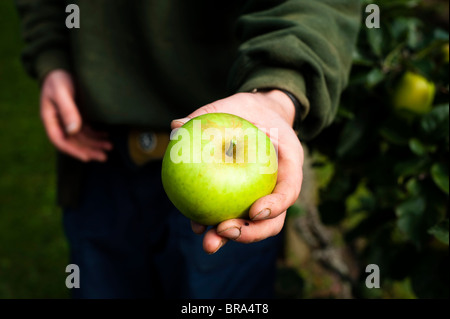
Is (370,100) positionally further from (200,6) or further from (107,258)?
(107,258)

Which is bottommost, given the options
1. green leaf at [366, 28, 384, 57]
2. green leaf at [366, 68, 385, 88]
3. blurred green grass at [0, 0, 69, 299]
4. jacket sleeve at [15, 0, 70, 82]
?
blurred green grass at [0, 0, 69, 299]

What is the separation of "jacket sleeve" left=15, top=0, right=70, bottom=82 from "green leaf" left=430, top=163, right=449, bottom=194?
4.60 feet

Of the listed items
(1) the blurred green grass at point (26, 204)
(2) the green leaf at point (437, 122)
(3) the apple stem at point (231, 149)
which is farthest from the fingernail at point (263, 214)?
(1) the blurred green grass at point (26, 204)

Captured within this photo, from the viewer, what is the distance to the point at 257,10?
131 cm

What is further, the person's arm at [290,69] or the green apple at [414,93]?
the green apple at [414,93]

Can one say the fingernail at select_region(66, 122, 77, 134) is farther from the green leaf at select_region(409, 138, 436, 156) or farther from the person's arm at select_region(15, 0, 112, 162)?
the green leaf at select_region(409, 138, 436, 156)

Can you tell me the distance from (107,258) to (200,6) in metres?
1.06

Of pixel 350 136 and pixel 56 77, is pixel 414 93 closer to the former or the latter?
pixel 350 136

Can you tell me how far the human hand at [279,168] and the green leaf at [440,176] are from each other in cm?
45

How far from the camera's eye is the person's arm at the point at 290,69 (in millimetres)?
1049

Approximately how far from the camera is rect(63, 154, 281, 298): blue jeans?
1.53 meters

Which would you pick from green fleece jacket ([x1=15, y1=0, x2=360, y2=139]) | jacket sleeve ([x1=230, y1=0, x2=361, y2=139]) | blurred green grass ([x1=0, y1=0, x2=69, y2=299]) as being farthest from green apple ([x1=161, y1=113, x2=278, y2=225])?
blurred green grass ([x1=0, y1=0, x2=69, y2=299])

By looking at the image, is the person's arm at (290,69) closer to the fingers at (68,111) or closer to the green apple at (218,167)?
the green apple at (218,167)

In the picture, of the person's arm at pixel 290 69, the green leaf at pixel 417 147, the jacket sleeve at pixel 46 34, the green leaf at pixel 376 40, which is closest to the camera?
the person's arm at pixel 290 69
